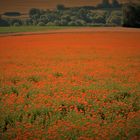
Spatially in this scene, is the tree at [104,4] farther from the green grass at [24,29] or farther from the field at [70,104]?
the field at [70,104]

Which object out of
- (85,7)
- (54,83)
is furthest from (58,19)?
(54,83)

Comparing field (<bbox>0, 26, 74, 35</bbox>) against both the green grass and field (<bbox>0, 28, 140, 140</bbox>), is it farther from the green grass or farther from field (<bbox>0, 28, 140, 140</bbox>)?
field (<bbox>0, 28, 140, 140</bbox>)

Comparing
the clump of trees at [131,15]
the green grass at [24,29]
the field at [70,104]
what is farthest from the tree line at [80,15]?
the field at [70,104]

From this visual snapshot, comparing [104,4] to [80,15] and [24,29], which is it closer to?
[80,15]

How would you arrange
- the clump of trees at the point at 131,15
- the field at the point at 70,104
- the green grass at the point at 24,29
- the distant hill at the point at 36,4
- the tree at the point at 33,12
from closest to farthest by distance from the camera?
the field at the point at 70,104 → the tree at the point at 33,12 → the distant hill at the point at 36,4 → the green grass at the point at 24,29 → the clump of trees at the point at 131,15

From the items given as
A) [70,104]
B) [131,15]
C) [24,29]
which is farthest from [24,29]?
[70,104]

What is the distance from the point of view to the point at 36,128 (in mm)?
7105

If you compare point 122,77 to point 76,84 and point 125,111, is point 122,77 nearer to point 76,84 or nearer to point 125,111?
point 76,84

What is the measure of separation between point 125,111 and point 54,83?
3.81m

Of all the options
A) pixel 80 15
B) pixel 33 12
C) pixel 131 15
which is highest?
pixel 33 12

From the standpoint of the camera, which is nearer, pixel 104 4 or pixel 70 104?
pixel 70 104

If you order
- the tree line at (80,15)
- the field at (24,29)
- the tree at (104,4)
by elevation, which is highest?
the tree at (104,4)

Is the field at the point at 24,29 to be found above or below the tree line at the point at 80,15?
below

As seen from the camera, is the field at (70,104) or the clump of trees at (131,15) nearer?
the field at (70,104)
